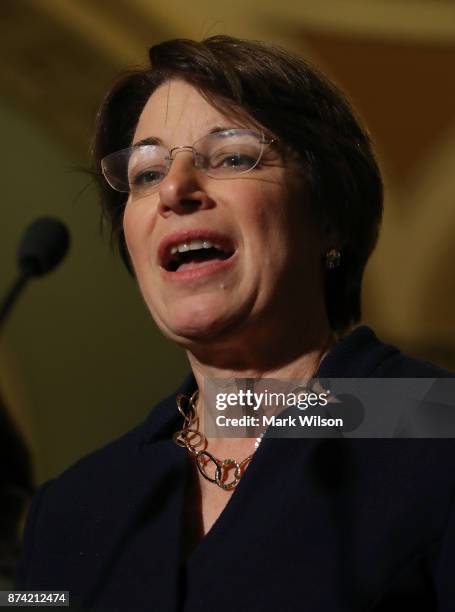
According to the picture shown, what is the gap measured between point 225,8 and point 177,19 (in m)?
0.17

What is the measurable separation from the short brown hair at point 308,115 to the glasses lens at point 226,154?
2.1 inches

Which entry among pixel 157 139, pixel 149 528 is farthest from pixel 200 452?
pixel 157 139

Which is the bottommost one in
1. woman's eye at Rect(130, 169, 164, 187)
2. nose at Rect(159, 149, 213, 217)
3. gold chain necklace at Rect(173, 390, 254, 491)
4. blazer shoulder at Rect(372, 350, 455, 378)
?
gold chain necklace at Rect(173, 390, 254, 491)

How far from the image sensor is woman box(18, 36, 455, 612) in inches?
Answer: 44.4

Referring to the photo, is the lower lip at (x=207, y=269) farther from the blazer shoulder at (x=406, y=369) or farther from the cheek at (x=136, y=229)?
the blazer shoulder at (x=406, y=369)

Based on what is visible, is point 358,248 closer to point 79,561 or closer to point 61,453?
point 79,561

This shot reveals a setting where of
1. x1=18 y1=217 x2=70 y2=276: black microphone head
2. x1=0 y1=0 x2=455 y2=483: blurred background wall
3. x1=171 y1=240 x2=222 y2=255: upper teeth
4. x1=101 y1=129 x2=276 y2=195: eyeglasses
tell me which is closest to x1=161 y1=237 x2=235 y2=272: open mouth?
x1=171 y1=240 x2=222 y2=255: upper teeth

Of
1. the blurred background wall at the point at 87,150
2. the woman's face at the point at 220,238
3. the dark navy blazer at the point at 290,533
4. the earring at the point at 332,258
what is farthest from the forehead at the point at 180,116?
the blurred background wall at the point at 87,150

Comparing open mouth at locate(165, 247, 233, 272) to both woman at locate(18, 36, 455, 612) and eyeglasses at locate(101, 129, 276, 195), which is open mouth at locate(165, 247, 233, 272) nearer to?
woman at locate(18, 36, 455, 612)

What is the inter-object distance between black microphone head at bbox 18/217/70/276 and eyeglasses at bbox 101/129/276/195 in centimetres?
15

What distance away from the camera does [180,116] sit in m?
1.36

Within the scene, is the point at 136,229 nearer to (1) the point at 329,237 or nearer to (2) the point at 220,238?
(2) the point at 220,238

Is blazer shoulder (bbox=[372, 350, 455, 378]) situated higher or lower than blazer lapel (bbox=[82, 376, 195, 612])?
higher

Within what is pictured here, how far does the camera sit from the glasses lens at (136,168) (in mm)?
1367
